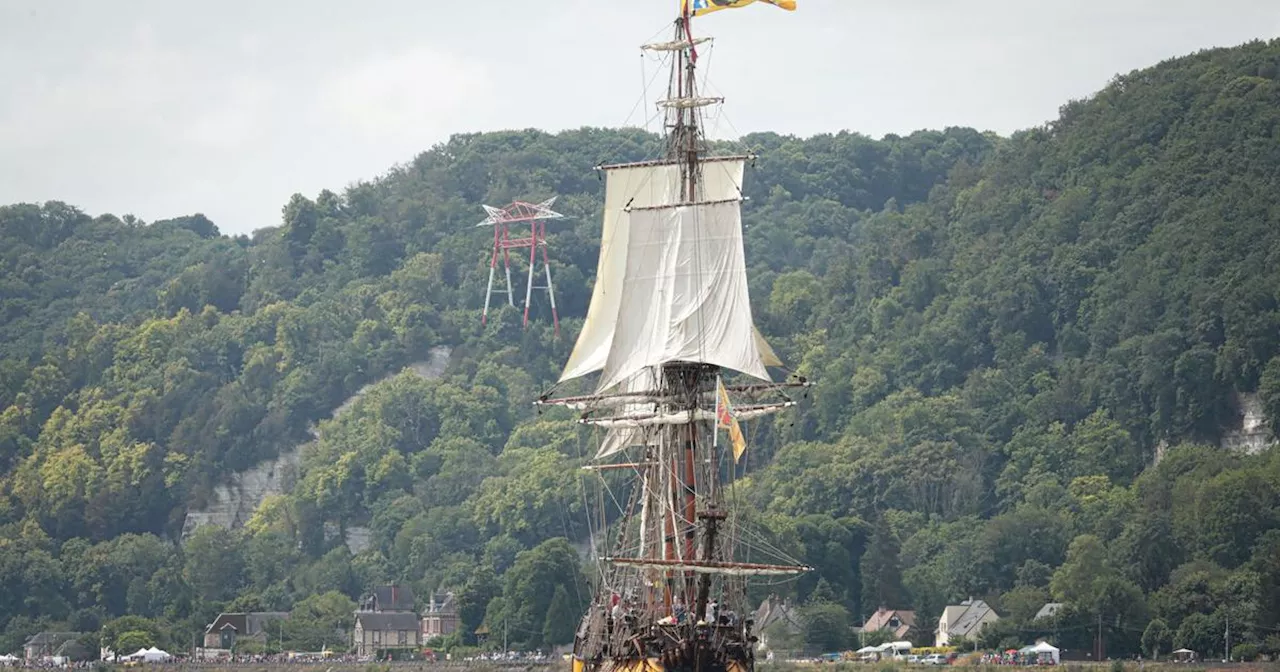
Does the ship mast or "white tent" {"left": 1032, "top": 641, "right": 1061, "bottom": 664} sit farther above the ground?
the ship mast

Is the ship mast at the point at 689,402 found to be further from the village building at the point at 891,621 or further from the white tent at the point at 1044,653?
the village building at the point at 891,621

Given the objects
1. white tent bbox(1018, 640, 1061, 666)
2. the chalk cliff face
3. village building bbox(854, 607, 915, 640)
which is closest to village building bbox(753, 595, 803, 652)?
village building bbox(854, 607, 915, 640)

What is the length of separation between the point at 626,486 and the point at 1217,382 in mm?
42043

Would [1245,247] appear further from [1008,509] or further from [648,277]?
[648,277]

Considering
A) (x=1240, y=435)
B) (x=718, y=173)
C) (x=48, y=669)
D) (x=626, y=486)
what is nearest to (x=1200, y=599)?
(x=1240, y=435)

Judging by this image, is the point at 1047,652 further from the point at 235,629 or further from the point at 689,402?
the point at 235,629

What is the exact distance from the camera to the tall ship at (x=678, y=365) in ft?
360

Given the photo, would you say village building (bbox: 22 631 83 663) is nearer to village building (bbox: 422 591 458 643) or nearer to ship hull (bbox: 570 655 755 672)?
village building (bbox: 422 591 458 643)

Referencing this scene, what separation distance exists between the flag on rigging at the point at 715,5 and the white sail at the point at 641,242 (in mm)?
6339

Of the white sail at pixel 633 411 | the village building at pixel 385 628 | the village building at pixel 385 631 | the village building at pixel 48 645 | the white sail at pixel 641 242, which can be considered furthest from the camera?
the village building at pixel 48 645

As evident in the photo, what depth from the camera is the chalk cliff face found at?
174 meters

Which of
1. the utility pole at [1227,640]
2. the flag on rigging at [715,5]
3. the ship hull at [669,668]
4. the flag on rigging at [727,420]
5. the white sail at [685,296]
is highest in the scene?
the flag on rigging at [715,5]

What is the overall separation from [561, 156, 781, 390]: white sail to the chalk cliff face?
67030 mm

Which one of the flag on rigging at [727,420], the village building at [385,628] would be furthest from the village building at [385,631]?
the flag on rigging at [727,420]
